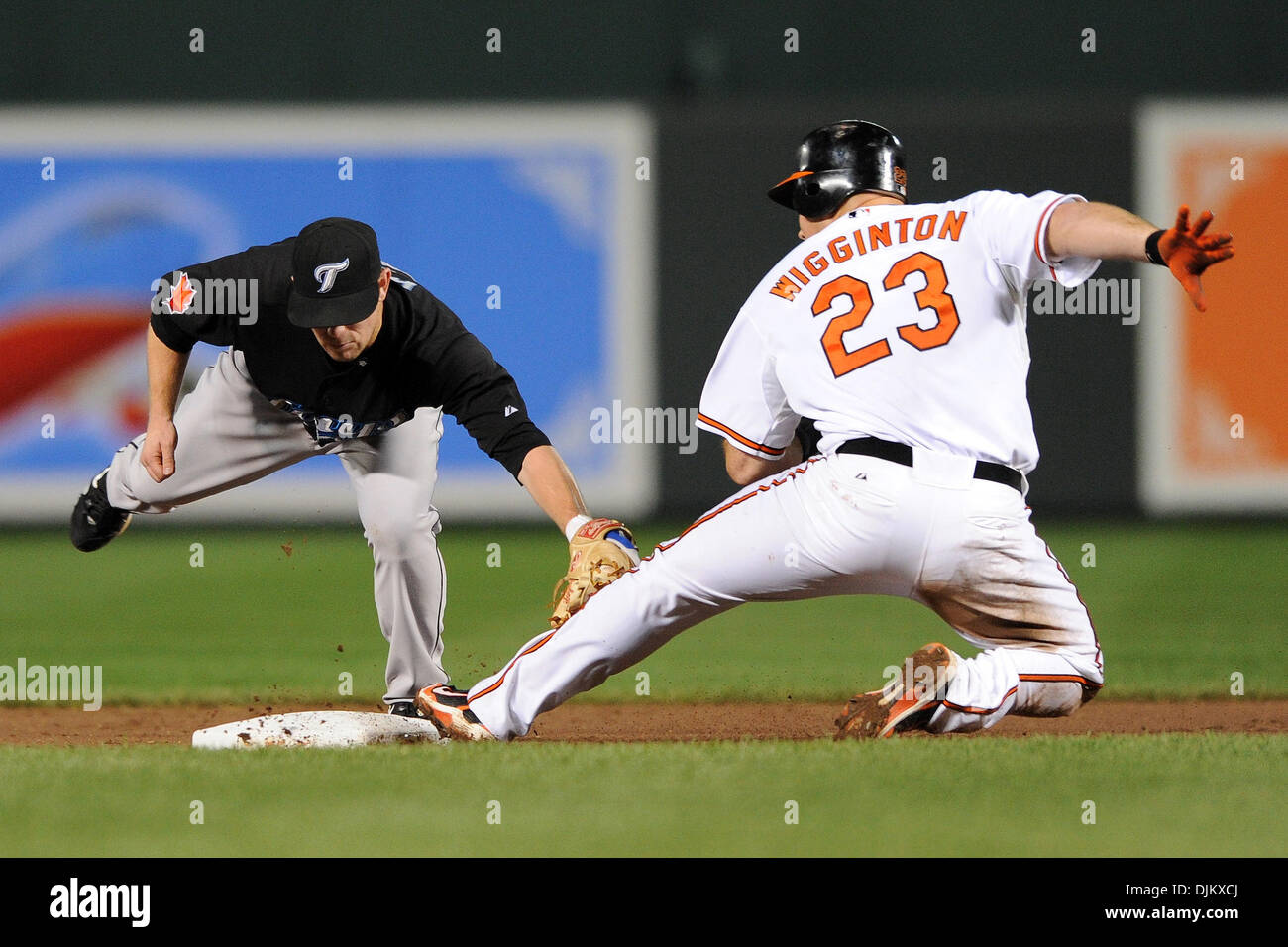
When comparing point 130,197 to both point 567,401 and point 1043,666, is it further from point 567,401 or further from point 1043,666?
point 1043,666

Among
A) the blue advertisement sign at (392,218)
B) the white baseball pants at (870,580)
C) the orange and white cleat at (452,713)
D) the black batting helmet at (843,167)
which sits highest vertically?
the blue advertisement sign at (392,218)

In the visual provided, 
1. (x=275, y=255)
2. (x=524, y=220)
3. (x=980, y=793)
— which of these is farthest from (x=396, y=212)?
(x=980, y=793)

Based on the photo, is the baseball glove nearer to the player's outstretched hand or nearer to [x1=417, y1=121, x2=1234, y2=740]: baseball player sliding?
[x1=417, y1=121, x2=1234, y2=740]: baseball player sliding

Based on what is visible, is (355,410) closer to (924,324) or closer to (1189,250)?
(924,324)

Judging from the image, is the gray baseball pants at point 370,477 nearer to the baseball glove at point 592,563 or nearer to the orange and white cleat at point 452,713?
the orange and white cleat at point 452,713

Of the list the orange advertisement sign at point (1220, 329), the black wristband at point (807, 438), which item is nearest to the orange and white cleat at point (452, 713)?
the black wristband at point (807, 438)
